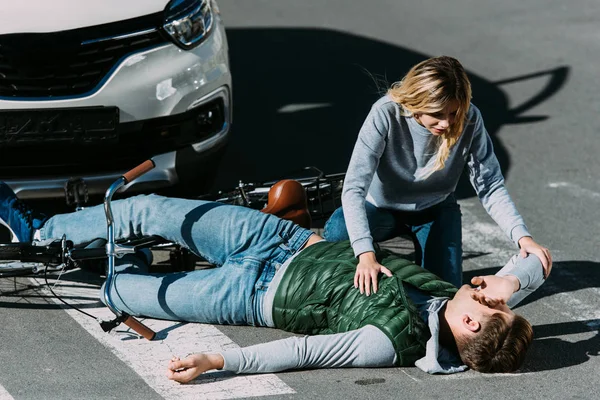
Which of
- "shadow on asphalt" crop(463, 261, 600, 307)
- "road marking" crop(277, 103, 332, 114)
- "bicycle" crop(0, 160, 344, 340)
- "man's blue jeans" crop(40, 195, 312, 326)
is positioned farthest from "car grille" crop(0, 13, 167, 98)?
"road marking" crop(277, 103, 332, 114)

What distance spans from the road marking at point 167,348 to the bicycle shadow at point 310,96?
81.9 inches

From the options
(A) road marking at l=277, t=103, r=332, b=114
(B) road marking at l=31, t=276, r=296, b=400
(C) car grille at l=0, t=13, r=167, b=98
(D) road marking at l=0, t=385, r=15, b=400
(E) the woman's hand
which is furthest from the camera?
(A) road marking at l=277, t=103, r=332, b=114

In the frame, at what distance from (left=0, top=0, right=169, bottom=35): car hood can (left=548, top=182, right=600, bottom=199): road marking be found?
10.2 ft

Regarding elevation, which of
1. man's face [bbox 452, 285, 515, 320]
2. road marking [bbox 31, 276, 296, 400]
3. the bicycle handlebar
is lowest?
road marking [bbox 31, 276, 296, 400]

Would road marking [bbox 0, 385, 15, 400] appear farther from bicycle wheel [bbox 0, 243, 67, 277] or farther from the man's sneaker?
the man's sneaker

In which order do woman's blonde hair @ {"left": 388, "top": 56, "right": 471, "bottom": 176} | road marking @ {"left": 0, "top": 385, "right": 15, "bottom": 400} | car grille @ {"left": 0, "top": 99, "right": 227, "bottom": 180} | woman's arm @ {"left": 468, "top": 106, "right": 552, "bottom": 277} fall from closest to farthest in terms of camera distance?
road marking @ {"left": 0, "top": 385, "right": 15, "bottom": 400} → woman's blonde hair @ {"left": 388, "top": 56, "right": 471, "bottom": 176} → woman's arm @ {"left": 468, "top": 106, "right": 552, "bottom": 277} → car grille @ {"left": 0, "top": 99, "right": 227, "bottom": 180}

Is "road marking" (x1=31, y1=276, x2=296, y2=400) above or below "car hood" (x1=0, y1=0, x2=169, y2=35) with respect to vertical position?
below

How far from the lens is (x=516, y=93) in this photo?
9422 millimetres

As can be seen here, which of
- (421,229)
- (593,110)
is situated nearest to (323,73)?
(593,110)

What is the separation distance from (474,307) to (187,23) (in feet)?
8.56

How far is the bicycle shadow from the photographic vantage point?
7.95m

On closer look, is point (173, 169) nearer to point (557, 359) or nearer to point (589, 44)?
point (557, 359)

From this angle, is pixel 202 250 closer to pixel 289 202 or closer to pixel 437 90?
pixel 289 202

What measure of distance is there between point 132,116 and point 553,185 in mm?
3095
